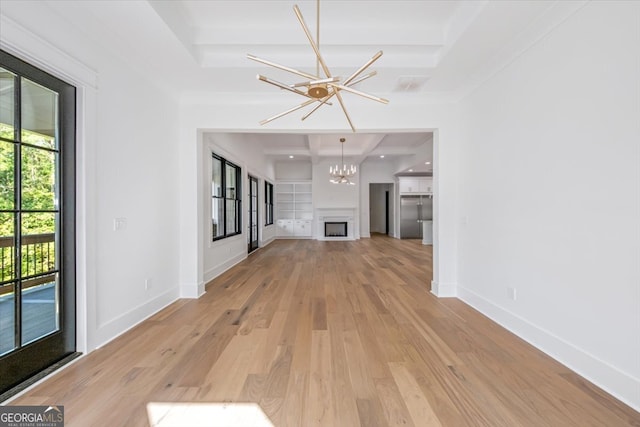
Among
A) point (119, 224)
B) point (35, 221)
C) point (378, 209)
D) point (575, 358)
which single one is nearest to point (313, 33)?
point (119, 224)

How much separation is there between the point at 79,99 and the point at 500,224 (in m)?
3.97

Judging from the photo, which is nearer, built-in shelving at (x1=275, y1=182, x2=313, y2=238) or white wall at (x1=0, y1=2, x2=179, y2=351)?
white wall at (x1=0, y1=2, x2=179, y2=351)

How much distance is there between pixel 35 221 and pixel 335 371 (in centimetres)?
234

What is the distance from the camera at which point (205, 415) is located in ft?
4.97

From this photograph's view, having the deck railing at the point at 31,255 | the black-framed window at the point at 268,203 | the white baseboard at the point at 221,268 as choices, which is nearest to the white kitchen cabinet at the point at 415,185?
the black-framed window at the point at 268,203

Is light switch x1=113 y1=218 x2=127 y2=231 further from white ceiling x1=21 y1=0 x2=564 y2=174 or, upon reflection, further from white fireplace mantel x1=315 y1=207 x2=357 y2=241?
white fireplace mantel x1=315 y1=207 x2=357 y2=241

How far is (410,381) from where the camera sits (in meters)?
1.80

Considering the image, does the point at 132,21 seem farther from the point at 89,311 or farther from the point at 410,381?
the point at 410,381

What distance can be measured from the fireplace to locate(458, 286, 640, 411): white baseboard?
7786mm

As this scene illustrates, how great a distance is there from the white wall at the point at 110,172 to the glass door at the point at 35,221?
3.2 inches

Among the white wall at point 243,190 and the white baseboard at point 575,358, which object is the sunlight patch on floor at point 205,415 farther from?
the white wall at point 243,190

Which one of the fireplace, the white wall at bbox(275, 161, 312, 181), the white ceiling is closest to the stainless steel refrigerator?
the fireplace

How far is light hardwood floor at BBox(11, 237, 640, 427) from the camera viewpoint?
5.01 feet

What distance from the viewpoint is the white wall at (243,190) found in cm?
416
